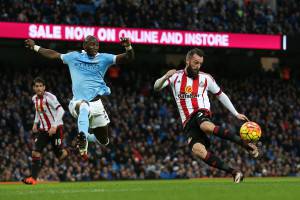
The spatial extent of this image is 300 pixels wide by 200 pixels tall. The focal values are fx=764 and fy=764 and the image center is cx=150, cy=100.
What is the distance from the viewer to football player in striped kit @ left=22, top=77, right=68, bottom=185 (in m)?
15.1

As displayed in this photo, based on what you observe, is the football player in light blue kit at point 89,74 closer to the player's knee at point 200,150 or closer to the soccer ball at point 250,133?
the player's knee at point 200,150

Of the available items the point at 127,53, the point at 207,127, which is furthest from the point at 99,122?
the point at 207,127

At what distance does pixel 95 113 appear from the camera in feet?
41.7

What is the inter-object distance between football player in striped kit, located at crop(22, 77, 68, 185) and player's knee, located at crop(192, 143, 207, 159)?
4104 mm

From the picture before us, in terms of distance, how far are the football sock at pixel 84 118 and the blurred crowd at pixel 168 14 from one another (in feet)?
50.1

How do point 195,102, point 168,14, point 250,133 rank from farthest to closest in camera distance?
1. point 168,14
2. point 195,102
3. point 250,133

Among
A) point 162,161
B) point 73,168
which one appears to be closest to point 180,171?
point 162,161

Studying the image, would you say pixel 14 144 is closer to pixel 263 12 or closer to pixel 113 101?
pixel 113 101

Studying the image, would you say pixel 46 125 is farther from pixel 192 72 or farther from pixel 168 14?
pixel 168 14

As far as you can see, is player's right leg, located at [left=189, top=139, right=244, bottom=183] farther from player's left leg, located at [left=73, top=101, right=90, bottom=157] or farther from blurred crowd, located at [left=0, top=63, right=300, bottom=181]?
blurred crowd, located at [left=0, top=63, right=300, bottom=181]

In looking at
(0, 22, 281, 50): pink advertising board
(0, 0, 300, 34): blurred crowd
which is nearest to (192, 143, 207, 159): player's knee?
(0, 22, 281, 50): pink advertising board

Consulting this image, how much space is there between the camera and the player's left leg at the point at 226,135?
11406mm

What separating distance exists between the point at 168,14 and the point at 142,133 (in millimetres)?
5215

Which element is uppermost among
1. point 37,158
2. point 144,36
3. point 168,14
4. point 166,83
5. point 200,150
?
point 168,14
